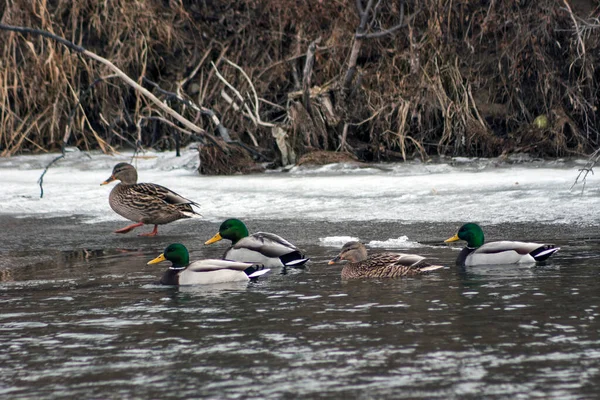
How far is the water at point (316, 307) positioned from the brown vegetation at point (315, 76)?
2611mm

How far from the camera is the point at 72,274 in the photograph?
857 centimetres

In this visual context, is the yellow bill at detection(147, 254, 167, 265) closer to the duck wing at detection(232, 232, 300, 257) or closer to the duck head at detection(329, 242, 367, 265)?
the duck wing at detection(232, 232, 300, 257)

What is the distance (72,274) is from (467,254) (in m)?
3.30

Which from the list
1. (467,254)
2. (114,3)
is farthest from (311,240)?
(114,3)

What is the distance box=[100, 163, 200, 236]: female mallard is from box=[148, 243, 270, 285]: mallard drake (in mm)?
2957

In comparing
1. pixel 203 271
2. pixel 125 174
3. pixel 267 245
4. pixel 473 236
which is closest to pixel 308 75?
pixel 125 174

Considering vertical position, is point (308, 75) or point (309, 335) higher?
point (308, 75)

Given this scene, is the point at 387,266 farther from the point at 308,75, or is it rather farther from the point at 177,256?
the point at 308,75

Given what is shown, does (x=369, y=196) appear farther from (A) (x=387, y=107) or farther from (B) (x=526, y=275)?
(B) (x=526, y=275)

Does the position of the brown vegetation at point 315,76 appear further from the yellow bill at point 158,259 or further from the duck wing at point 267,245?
the yellow bill at point 158,259

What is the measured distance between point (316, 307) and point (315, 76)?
1012 cm

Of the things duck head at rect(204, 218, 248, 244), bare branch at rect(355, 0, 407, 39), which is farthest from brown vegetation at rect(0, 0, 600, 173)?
duck head at rect(204, 218, 248, 244)

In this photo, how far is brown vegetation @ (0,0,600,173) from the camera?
15.4 meters

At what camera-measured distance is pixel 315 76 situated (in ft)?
54.6
